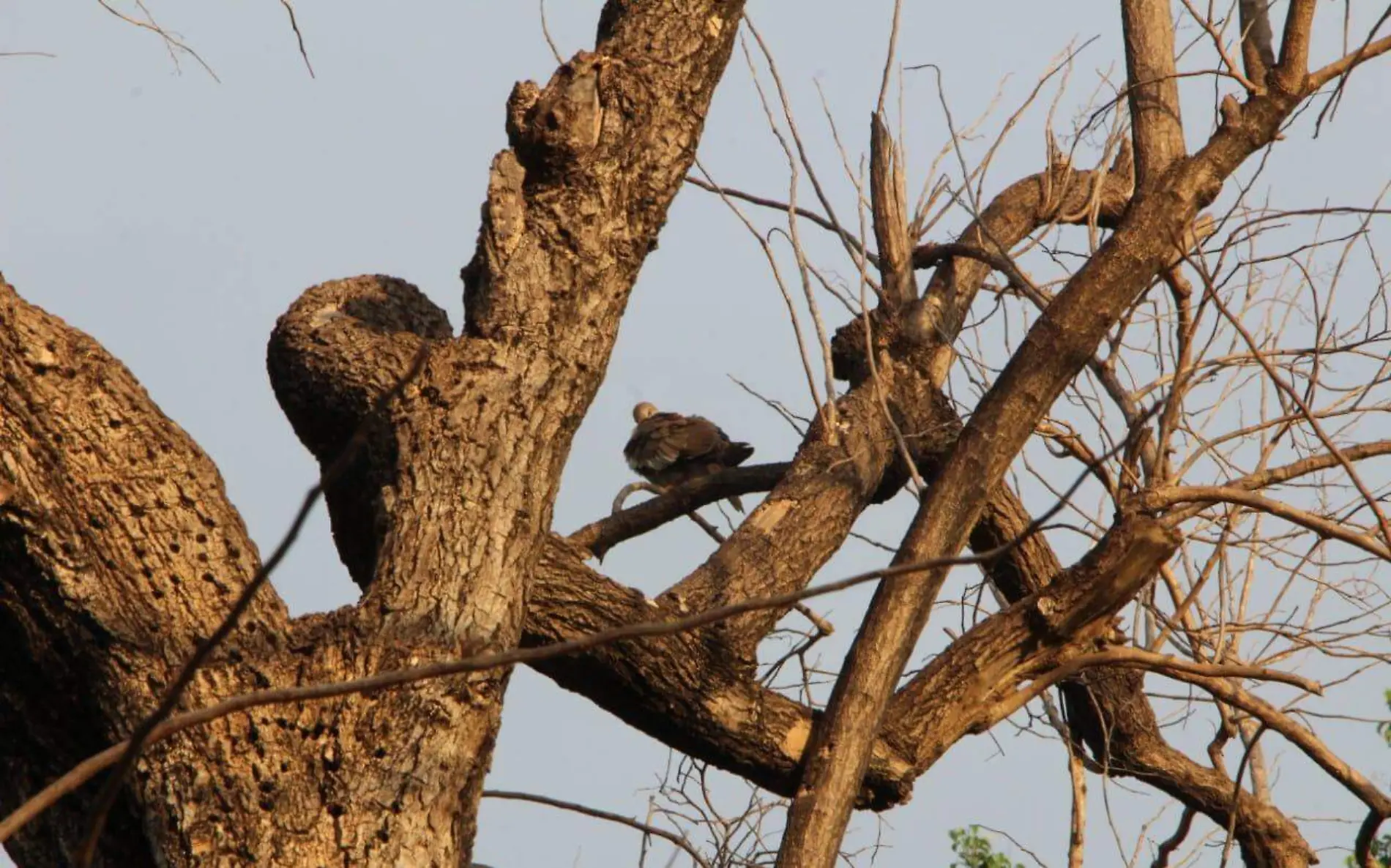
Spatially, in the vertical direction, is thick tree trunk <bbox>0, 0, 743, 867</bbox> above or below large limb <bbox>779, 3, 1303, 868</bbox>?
below

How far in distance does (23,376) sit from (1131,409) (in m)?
2.51

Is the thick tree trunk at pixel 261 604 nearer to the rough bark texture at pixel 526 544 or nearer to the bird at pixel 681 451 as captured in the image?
the rough bark texture at pixel 526 544

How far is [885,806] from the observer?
11.0ft

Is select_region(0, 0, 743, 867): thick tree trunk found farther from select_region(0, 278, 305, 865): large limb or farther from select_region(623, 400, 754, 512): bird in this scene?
select_region(623, 400, 754, 512): bird

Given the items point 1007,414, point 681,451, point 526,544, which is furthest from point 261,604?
point 681,451

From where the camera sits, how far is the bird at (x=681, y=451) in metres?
6.24

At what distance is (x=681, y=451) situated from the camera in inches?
250

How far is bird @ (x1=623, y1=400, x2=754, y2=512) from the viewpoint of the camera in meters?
6.24

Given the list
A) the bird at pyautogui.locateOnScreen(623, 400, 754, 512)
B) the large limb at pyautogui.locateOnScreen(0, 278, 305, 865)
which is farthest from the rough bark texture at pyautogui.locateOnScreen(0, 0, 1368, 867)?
the bird at pyautogui.locateOnScreen(623, 400, 754, 512)

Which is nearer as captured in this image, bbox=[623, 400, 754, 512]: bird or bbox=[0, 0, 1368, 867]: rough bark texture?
bbox=[0, 0, 1368, 867]: rough bark texture

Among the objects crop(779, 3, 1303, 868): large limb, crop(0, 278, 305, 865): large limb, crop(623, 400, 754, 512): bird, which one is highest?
crop(623, 400, 754, 512): bird

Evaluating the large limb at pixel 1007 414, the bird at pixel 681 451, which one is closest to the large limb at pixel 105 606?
the large limb at pixel 1007 414

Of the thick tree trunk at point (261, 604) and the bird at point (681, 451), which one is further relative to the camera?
the bird at point (681, 451)

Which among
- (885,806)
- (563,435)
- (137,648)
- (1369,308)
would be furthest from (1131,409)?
(137,648)
